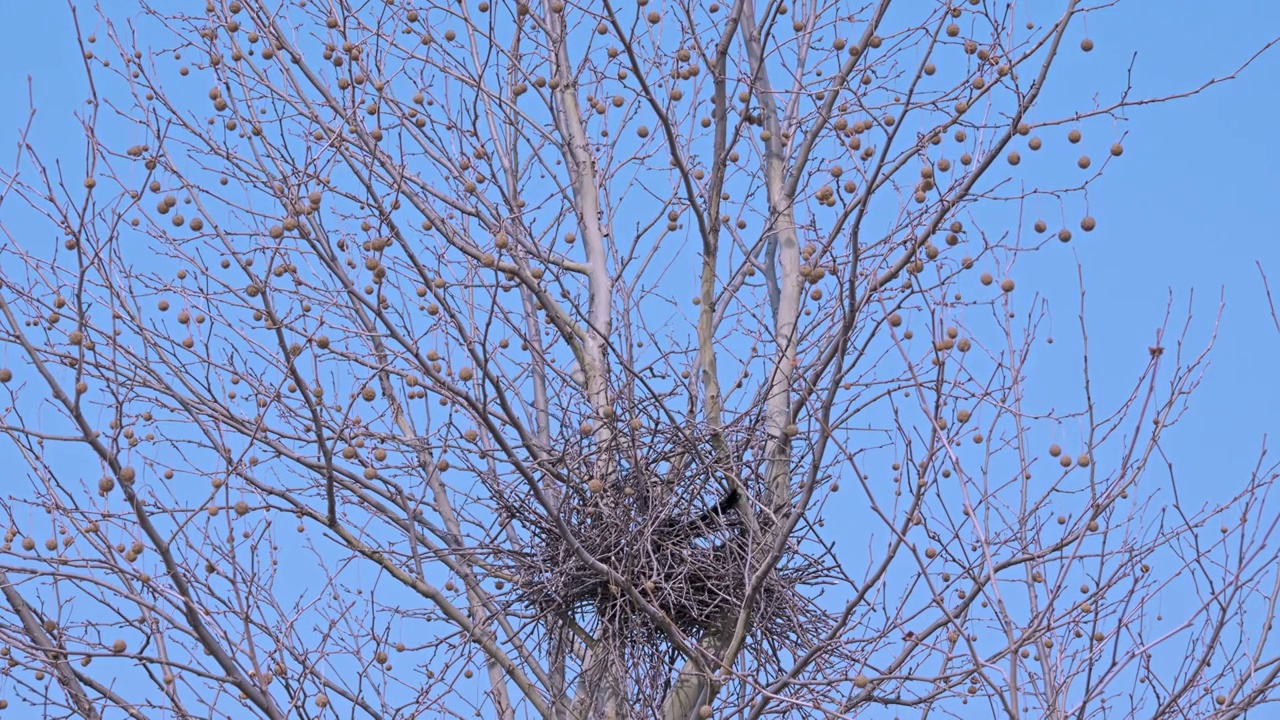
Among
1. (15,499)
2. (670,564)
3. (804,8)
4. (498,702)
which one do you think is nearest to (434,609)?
(498,702)

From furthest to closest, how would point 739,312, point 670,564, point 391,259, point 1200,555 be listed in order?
point 739,312 → point 391,259 → point 670,564 → point 1200,555

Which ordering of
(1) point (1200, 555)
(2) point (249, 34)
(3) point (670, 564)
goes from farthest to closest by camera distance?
(2) point (249, 34) < (3) point (670, 564) < (1) point (1200, 555)

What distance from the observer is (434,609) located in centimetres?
503

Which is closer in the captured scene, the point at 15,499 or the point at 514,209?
the point at 15,499

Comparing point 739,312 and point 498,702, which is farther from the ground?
point 739,312

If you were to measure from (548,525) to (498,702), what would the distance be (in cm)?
106

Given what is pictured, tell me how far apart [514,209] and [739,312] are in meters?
1.01

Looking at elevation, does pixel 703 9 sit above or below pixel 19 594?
above

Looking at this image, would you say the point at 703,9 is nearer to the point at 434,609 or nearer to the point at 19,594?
the point at 434,609

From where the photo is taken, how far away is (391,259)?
4977 mm

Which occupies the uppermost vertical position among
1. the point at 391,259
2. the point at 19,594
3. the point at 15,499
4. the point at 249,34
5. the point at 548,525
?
the point at 249,34

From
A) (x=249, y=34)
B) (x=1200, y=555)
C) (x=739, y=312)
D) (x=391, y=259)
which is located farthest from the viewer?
(x=739, y=312)

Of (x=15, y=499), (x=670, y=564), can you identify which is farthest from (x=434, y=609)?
(x=15, y=499)

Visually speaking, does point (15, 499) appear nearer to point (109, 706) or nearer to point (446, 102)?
point (109, 706)
